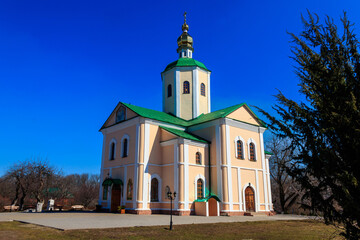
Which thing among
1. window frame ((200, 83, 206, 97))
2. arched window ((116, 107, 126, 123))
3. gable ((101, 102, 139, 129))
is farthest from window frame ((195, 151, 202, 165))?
window frame ((200, 83, 206, 97))

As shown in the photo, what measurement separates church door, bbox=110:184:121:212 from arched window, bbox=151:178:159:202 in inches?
126

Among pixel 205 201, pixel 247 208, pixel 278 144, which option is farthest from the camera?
pixel 278 144

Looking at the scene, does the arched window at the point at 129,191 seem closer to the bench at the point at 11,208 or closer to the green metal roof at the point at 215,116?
the green metal roof at the point at 215,116

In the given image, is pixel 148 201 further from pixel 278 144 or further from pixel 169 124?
pixel 278 144

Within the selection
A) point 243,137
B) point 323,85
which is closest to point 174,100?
point 243,137

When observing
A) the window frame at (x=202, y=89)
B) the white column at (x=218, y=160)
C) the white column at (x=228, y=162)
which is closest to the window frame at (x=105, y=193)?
the white column at (x=218, y=160)

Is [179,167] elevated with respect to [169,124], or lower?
lower

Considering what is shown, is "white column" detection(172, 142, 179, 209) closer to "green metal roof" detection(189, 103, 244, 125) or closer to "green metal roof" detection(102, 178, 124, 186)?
"green metal roof" detection(189, 103, 244, 125)

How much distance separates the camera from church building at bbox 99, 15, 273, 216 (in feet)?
70.0

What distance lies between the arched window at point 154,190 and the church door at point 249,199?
7.70 m

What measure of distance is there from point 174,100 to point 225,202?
38.8 feet

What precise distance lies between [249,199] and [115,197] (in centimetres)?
1154

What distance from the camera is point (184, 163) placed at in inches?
842

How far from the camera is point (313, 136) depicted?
20.6 feet
